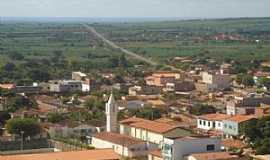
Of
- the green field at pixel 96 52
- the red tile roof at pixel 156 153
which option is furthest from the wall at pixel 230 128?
the green field at pixel 96 52

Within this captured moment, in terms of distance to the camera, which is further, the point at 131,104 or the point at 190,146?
the point at 131,104

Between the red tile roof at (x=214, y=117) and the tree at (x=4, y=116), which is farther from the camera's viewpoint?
the red tile roof at (x=214, y=117)

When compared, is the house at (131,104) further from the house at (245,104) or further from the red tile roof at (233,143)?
the red tile roof at (233,143)

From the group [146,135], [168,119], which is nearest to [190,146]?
[146,135]

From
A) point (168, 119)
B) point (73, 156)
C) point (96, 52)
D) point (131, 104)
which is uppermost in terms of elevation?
point (73, 156)

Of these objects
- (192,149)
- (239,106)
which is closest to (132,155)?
(192,149)

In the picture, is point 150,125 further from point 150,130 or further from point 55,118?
point 55,118

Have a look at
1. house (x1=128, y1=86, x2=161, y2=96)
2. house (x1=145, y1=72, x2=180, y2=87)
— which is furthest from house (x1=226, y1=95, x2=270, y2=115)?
house (x1=145, y1=72, x2=180, y2=87)
